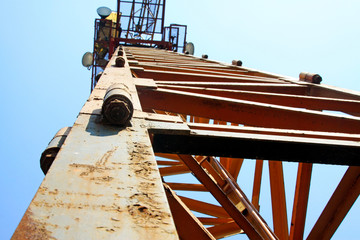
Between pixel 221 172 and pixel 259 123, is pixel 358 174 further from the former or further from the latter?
pixel 221 172

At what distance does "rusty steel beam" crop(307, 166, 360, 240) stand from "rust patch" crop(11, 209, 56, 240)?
9.62 ft

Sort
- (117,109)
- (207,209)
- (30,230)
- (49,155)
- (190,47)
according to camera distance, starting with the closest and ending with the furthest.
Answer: (30,230)
(49,155)
(117,109)
(207,209)
(190,47)

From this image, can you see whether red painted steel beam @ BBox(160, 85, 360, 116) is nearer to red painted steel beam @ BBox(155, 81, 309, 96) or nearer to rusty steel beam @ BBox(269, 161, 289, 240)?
red painted steel beam @ BBox(155, 81, 309, 96)

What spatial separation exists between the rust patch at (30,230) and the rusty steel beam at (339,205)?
2.93 m

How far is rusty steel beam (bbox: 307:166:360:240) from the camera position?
132 inches

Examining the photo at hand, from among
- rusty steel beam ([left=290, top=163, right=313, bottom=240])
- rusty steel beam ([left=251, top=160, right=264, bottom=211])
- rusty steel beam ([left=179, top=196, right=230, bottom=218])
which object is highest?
rusty steel beam ([left=290, top=163, right=313, bottom=240])

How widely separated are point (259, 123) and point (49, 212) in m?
2.62

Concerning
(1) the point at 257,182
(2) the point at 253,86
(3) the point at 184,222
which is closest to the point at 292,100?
Answer: (2) the point at 253,86

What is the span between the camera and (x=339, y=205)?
3.44 meters

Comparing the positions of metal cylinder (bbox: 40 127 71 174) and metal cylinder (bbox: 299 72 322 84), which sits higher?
metal cylinder (bbox: 299 72 322 84)

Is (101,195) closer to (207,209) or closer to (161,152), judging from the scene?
(161,152)

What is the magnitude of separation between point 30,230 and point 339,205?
9.98ft

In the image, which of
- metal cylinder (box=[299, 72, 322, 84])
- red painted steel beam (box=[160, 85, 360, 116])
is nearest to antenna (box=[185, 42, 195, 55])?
metal cylinder (box=[299, 72, 322, 84])

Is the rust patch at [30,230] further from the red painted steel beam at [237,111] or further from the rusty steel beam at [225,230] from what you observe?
the rusty steel beam at [225,230]
